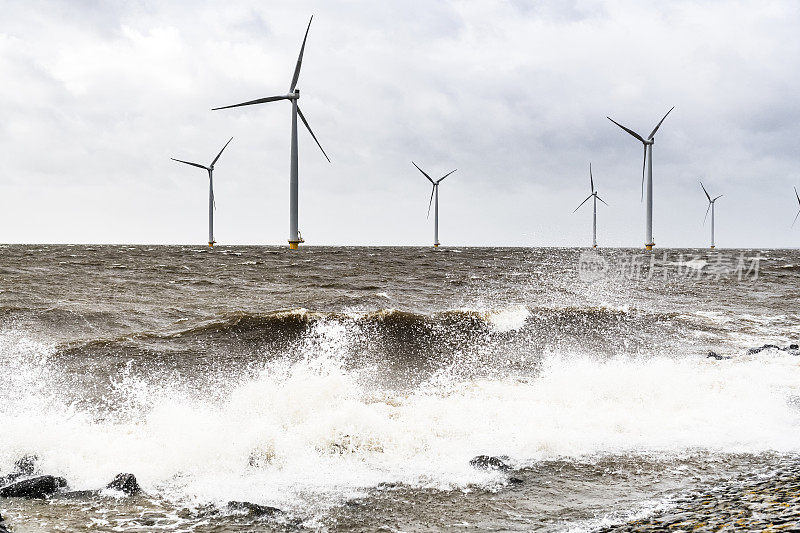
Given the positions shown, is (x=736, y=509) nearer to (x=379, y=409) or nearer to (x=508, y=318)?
(x=379, y=409)

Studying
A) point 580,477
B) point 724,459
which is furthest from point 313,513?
point 724,459

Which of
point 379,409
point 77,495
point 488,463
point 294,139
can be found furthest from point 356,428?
point 294,139

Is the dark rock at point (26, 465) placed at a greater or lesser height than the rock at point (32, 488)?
lesser

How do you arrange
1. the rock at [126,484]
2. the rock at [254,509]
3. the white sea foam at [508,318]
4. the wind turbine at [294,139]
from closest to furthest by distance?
the rock at [254,509] → the rock at [126,484] → the white sea foam at [508,318] → the wind turbine at [294,139]

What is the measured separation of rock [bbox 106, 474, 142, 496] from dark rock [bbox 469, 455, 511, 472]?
3.36m

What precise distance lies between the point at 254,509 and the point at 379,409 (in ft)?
13.7

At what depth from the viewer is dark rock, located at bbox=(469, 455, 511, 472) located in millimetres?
6741

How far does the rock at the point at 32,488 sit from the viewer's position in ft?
19.9

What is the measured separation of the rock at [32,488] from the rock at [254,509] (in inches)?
75.8

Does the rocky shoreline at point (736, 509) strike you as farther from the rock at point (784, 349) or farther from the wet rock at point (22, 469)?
the rock at point (784, 349)

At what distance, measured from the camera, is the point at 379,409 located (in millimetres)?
9633

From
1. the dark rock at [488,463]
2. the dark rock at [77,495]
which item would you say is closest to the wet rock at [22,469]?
the dark rock at [77,495]

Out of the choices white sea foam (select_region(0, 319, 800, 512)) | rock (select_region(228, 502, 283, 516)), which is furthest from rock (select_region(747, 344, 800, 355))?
rock (select_region(228, 502, 283, 516))

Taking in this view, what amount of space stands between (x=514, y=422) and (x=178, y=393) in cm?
593
